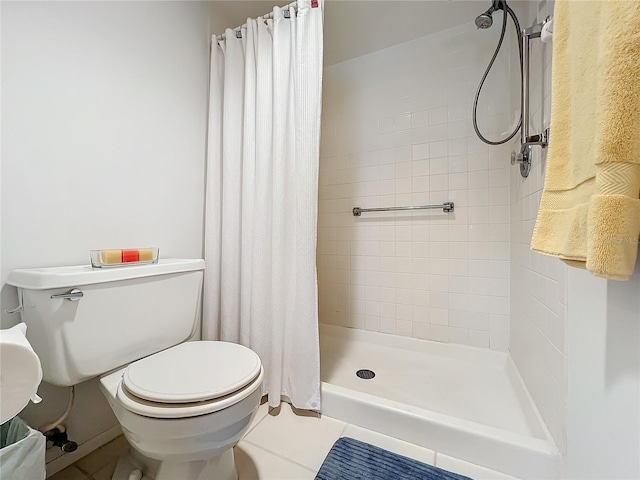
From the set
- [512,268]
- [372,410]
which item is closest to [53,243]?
[372,410]

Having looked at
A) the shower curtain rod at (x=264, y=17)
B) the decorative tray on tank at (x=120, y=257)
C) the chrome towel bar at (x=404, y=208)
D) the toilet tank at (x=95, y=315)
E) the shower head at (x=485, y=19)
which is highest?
the shower curtain rod at (x=264, y=17)

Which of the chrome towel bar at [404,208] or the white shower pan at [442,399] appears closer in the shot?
the white shower pan at [442,399]

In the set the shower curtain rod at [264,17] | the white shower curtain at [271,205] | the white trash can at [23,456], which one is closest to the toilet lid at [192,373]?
the white trash can at [23,456]

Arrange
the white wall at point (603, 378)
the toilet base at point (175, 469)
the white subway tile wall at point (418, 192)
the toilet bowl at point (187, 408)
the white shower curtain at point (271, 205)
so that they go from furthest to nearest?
the white subway tile wall at point (418, 192)
the white shower curtain at point (271, 205)
the toilet base at point (175, 469)
the toilet bowl at point (187, 408)
the white wall at point (603, 378)

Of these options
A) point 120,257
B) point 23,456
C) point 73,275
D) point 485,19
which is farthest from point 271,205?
point 485,19

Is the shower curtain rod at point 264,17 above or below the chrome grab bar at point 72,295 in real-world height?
above

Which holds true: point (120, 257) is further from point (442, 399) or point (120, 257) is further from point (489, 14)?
point (489, 14)

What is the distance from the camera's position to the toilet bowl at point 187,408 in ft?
2.18

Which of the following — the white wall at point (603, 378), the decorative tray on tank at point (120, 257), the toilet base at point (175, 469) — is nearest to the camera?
the white wall at point (603, 378)

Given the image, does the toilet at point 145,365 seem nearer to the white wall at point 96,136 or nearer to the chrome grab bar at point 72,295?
the chrome grab bar at point 72,295

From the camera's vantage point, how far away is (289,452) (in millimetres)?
1002

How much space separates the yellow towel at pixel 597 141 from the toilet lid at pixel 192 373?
0.81 meters

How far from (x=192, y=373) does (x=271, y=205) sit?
2.32 feet

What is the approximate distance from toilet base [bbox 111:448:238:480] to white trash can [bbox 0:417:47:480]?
273mm
